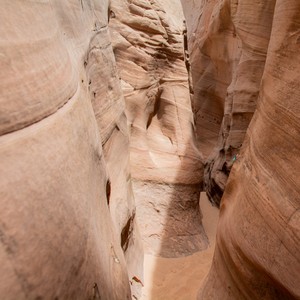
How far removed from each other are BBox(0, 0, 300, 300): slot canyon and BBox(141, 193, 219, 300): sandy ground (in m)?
0.02

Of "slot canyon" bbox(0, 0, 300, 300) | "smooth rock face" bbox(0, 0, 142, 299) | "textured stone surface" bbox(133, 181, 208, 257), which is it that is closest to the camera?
"smooth rock face" bbox(0, 0, 142, 299)

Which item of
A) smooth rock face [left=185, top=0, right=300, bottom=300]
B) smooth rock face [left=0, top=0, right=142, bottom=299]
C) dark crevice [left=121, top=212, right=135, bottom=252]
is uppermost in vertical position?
smooth rock face [left=0, top=0, right=142, bottom=299]

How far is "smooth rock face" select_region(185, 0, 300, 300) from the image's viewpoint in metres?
2.14

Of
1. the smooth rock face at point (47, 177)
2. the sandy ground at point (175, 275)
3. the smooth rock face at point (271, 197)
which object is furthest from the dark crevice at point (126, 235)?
the smooth rock face at point (271, 197)

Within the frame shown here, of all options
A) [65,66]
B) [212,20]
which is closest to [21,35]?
[65,66]

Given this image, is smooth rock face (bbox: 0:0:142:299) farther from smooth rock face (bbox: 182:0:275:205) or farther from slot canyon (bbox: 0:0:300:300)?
smooth rock face (bbox: 182:0:275:205)

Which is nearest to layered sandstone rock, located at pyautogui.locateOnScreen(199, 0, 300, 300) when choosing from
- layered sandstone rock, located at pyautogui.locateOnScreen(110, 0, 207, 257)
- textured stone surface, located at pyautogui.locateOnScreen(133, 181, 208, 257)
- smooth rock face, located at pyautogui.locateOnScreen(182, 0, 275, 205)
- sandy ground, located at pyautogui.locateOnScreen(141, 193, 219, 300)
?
sandy ground, located at pyautogui.locateOnScreen(141, 193, 219, 300)

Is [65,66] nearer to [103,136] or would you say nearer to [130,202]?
[103,136]

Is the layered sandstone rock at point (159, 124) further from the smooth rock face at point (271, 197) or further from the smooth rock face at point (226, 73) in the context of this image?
the smooth rock face at point (271, 197)

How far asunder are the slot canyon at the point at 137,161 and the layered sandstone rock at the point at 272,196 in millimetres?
10

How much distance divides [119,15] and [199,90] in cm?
460

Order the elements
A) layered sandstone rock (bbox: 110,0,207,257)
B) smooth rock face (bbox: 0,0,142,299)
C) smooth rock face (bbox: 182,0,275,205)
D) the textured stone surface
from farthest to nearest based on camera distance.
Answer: smooth rock face (bbox: 182,0,275,205) → layered sandstone rock (bbox: 110,0,207,257) → the textured stone surface → smooth rock face (bbox: 0,0,142,299)

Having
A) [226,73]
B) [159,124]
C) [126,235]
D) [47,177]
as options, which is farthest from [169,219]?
[226,73]

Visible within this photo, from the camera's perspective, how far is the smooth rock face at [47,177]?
1198 millimetres
